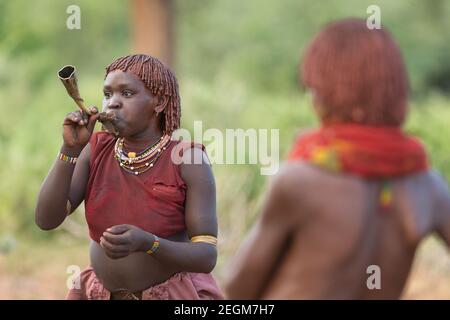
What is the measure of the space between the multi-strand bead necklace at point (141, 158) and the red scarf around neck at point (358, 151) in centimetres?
109

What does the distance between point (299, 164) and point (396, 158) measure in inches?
12.0

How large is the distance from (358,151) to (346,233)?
0.84 feet

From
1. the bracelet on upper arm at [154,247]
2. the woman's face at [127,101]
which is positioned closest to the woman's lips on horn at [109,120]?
the woman's face at [127,101]

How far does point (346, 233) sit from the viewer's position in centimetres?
302

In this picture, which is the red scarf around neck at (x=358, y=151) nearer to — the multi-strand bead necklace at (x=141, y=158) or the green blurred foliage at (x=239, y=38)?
the multi-strand bead necklace at (x=141, y=158)

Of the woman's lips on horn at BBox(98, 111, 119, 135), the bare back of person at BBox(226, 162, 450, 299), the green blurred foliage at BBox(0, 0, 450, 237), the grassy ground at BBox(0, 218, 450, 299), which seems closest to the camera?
the bare back of person at BBox(226, 162, 450, 299)

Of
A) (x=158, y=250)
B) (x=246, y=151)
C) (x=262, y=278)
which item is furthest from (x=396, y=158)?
(x=246, y=151)

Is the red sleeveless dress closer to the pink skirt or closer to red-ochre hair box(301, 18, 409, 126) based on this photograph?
the pink skirt

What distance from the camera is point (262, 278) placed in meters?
3.10

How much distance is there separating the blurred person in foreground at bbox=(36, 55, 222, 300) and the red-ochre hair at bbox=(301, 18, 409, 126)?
1.03m

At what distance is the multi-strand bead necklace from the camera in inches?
159

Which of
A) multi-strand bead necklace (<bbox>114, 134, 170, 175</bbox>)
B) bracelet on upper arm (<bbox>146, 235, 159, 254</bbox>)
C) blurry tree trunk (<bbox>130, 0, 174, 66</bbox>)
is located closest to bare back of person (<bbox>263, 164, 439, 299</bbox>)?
bracelet on upper arm (<bbox>146, 235, 159, 254</bbox>)

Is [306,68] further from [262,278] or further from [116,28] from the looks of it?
[116,28]

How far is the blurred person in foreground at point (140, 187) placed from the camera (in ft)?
13.0
